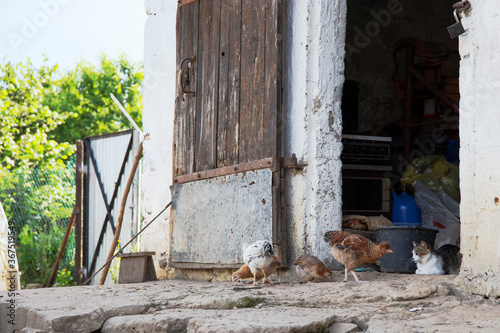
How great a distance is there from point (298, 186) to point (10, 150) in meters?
11.9

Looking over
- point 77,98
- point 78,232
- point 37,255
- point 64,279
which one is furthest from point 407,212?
point 77,98

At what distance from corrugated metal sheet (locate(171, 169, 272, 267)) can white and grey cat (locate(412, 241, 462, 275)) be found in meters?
1.17

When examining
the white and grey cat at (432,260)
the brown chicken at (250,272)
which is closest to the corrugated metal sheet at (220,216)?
the brown chicken at (250,272)

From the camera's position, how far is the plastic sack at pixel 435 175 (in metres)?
6.02

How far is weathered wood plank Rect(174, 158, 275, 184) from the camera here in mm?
4957

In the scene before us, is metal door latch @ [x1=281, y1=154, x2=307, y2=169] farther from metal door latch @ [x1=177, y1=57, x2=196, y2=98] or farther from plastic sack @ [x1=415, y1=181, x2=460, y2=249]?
plastic sack @ [x1=415, y1=181, x2=460, y2=249]

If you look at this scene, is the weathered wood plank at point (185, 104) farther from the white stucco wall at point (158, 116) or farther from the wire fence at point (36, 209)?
the wire fence at point (36, 209)

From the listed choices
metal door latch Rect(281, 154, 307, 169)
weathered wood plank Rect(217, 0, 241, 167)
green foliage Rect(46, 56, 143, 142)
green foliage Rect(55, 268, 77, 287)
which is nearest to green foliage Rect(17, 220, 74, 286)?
green foliage Rect(55, 268, 77, 287)

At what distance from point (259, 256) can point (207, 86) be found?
2114 mm

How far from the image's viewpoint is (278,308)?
3.71 metres

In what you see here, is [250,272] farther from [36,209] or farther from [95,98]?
[95,98]

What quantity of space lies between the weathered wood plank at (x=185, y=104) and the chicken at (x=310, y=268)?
6.73 ft

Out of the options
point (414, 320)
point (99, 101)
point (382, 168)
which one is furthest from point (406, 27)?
point (99, 101)

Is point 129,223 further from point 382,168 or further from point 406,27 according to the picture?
point 406,27
